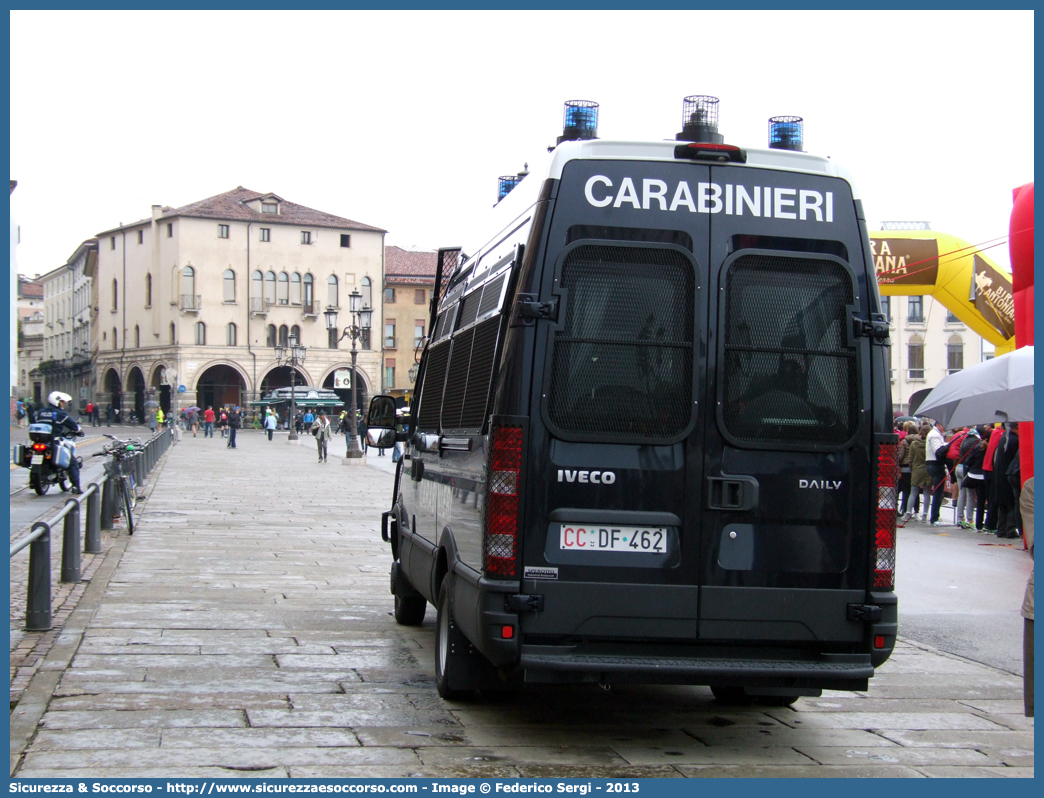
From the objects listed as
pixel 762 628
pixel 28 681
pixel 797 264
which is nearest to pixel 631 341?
pixel 797 264

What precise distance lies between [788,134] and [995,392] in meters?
8.46

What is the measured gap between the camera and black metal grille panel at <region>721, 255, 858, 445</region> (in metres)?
5.50

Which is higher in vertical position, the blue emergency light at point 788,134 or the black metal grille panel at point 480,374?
the blue emergency light at point 788,134

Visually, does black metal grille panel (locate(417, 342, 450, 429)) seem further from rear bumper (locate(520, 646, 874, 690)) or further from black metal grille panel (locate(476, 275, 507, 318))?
rear bumper (locate(520, 646, 874, 690))

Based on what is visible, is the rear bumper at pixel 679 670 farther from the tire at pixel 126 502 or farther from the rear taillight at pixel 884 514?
the tire at pixel 126 502

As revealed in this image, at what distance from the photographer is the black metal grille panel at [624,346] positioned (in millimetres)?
5402

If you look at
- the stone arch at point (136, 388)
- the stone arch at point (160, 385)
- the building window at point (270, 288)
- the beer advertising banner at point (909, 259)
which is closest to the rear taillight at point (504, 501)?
the beer advertising banner at point (909, 259)

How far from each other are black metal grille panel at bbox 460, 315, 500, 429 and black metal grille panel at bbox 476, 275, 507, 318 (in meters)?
0.07

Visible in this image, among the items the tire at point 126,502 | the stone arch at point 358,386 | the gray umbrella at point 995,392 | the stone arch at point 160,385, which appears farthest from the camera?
the stone arch at point 358,386

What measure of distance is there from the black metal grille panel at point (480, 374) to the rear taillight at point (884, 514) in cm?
179

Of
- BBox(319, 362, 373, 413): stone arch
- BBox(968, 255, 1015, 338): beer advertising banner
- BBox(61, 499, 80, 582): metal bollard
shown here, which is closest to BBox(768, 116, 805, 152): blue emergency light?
BBox(61, 499, 80, 582): metal bollard

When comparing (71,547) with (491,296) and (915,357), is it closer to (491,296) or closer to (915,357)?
(491,296)

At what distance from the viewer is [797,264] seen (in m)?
5.57

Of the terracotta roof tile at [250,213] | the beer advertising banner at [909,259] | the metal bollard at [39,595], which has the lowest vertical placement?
the metal bollard at [39,595]
